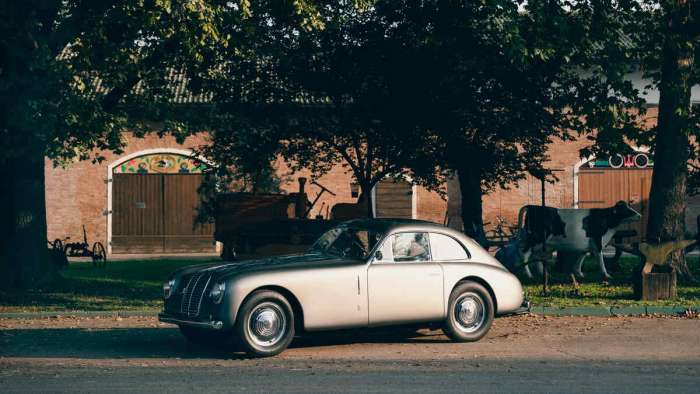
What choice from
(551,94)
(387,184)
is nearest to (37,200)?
(551,94)

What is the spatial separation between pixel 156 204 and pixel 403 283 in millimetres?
23474

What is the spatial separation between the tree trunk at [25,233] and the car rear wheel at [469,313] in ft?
29.4

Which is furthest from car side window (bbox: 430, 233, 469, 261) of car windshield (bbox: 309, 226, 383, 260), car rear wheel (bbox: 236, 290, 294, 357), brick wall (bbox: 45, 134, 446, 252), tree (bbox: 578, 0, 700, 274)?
brick wall (bbox: 45, 134, 446, 252)

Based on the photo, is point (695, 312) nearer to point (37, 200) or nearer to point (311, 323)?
point (311, 323)

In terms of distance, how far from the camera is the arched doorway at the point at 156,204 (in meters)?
31.9

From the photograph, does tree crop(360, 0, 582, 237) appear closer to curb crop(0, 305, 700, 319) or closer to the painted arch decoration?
curb crop(0, 305, 700, 319)

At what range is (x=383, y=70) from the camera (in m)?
17.6

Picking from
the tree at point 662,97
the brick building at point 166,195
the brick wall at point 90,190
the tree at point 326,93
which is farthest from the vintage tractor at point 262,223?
the brick building at point 166,195

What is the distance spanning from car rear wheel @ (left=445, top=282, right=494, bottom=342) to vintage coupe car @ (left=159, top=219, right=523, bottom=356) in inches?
0.4

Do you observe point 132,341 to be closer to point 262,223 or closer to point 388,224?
point 388,224

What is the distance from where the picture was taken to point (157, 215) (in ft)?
105

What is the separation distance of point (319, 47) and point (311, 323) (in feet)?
33.2

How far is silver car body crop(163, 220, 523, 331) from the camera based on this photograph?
30.3 ft

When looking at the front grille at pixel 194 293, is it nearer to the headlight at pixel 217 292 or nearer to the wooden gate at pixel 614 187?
the headlight at pixel 217 292
